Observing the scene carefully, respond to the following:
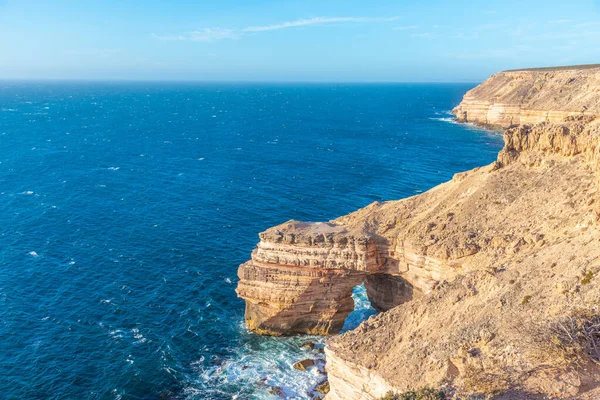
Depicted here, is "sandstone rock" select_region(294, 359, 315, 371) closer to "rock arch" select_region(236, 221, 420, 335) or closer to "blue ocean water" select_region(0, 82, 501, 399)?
"blue ocean water" select_region(0, 82, 501, 399)

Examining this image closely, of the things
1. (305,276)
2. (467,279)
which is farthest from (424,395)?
(305,276)

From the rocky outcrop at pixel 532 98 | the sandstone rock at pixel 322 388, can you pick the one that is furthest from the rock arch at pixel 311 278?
the rocky outcrop at pixel 532 98

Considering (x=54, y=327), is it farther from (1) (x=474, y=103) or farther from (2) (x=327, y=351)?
(1) (x=474, y=103)

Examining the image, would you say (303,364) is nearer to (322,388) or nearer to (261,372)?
(322,388)

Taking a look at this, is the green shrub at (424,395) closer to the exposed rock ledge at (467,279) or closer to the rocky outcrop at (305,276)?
the exposed rock ledge at (467,279)

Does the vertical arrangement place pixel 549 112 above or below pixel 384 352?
above

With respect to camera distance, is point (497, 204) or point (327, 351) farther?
point (497, 204)

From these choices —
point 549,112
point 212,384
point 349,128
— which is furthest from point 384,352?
point 349,128
